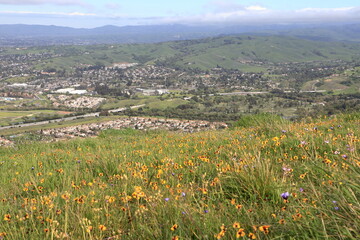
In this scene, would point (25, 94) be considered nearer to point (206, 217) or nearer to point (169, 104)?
point (169, 104)

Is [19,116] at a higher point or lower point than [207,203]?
lower

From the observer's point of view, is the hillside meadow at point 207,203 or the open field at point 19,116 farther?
the open field at point 19,116

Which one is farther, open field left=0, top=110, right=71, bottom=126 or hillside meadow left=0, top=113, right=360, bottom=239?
open field left=0, top=110, right=71, bottom=126

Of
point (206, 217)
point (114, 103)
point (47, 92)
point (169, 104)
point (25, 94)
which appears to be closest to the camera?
point (206, 217)

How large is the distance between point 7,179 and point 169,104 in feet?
373

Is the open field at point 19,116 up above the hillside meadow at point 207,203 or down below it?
below

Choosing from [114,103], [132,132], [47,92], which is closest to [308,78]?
[114,103]

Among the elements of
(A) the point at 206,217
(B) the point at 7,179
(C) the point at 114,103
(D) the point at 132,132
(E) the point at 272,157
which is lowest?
(C) the point at 114,103

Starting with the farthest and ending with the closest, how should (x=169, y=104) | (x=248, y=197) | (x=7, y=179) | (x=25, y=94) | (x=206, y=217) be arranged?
(x=25, y=94)
(x=169, y=104)
(x=7, y=179)
(x=248, y=197)
(x=206, y=217)

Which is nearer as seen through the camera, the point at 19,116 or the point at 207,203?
the point at 207,203

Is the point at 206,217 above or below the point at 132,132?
above

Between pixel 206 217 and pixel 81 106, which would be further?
pixel 81 106

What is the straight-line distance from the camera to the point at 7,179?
5289mm

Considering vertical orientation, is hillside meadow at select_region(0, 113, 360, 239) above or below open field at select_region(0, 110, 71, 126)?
above
